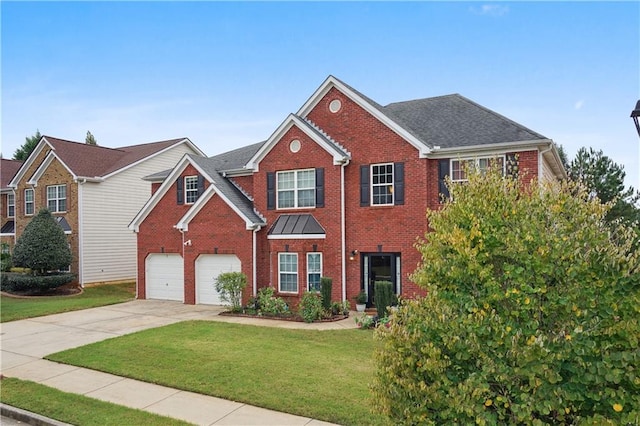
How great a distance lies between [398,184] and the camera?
621 inches

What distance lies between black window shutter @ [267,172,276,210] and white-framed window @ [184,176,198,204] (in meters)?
4.10

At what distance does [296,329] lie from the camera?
507 inches

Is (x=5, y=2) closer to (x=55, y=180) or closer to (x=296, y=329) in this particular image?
(x=296, y=329)

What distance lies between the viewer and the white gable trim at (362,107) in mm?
15328

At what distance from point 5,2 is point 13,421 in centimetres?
1024

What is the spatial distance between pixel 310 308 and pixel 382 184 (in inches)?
215

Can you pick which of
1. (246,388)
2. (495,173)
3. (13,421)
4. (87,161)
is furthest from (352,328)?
(87,161)

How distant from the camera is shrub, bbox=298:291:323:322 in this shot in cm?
1423

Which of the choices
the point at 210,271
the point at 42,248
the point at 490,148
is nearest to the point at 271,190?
the point at 210,271

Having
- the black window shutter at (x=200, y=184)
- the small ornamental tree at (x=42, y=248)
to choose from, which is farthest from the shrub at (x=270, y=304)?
the small ornamental tree at (x=42, y=248)

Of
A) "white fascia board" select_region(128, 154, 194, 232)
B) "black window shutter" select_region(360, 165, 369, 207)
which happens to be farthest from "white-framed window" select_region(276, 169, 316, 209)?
"white fascia board" select_region(128, 154, 194, 232)

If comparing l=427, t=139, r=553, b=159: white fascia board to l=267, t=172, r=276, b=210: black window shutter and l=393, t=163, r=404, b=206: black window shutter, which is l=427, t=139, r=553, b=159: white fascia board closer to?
l=393, t=163, r=404, b=206: black window shutter

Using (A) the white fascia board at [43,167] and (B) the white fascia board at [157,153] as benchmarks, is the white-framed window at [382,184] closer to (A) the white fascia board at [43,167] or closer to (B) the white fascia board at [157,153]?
(B) the white fascia board at [157,153]

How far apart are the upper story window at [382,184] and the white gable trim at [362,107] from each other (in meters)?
0.99
